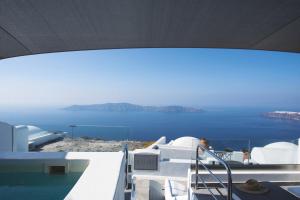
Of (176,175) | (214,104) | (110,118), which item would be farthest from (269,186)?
(214,104)

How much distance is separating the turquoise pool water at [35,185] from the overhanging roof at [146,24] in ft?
7.61

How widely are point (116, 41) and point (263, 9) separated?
9.47 ft

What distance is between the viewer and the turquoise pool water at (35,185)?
125 inches

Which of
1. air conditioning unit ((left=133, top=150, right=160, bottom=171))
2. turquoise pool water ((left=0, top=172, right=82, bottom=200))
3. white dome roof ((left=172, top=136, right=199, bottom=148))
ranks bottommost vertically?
air conditioning unit ((left=133, top=150, right=160, bottom=171))

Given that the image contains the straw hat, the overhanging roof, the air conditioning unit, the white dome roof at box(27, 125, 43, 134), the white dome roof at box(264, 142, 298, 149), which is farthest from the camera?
the white dome roof at box(27, 125, 43, 134)

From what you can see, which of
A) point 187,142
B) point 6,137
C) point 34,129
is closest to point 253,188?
point 6,137

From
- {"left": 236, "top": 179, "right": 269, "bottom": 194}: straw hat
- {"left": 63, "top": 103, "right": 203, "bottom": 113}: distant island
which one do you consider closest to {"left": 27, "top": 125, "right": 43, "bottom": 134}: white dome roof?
{"left": 236, "top": 179, "right": 269, "bottom": 194}: straw hat

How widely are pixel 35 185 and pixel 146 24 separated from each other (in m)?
3.02

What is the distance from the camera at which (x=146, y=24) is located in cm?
471

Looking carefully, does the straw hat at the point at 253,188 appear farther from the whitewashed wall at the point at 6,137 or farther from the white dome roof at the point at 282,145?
the whitewashed wall at the point at 6,137

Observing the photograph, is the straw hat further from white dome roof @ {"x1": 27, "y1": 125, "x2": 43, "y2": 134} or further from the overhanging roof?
white dome roof @ {"x1": 27, "y1": 125, "x2": 43, "y2": 134}

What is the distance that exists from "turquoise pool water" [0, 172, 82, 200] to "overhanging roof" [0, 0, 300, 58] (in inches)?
91.3

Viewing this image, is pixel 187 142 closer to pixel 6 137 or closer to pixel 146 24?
pixel 146 24

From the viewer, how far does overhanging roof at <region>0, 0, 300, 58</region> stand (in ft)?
12.7
